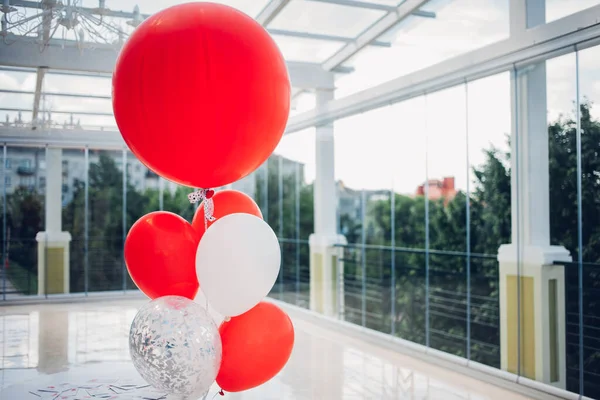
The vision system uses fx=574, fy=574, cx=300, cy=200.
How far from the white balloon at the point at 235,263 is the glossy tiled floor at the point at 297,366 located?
172 cm

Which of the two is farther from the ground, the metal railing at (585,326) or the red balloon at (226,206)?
the red balloon at (226,206)

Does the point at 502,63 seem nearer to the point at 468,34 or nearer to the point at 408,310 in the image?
the point at 468,34

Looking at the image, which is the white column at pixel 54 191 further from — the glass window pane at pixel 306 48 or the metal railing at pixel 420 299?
the metal railing at pixel 420 299

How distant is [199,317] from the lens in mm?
2129

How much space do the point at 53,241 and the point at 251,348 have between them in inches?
285

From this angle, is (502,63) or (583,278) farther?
(502,63)

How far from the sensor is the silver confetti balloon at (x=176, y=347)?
80.4 inches

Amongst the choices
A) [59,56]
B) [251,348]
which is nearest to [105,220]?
[59,56]

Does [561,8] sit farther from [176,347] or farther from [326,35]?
[176,347]

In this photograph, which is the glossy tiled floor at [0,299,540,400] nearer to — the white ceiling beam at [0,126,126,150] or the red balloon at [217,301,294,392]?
the red balloon at [217,301,294,392]

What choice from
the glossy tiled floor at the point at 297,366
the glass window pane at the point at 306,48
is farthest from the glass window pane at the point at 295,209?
the glossy tiled floor at the point at 297,366

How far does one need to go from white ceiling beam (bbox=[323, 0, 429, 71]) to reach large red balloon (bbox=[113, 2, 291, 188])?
307cm

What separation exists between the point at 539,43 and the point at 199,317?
2.88 m

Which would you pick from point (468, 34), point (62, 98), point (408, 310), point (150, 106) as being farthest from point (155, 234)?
point (408, 310)
